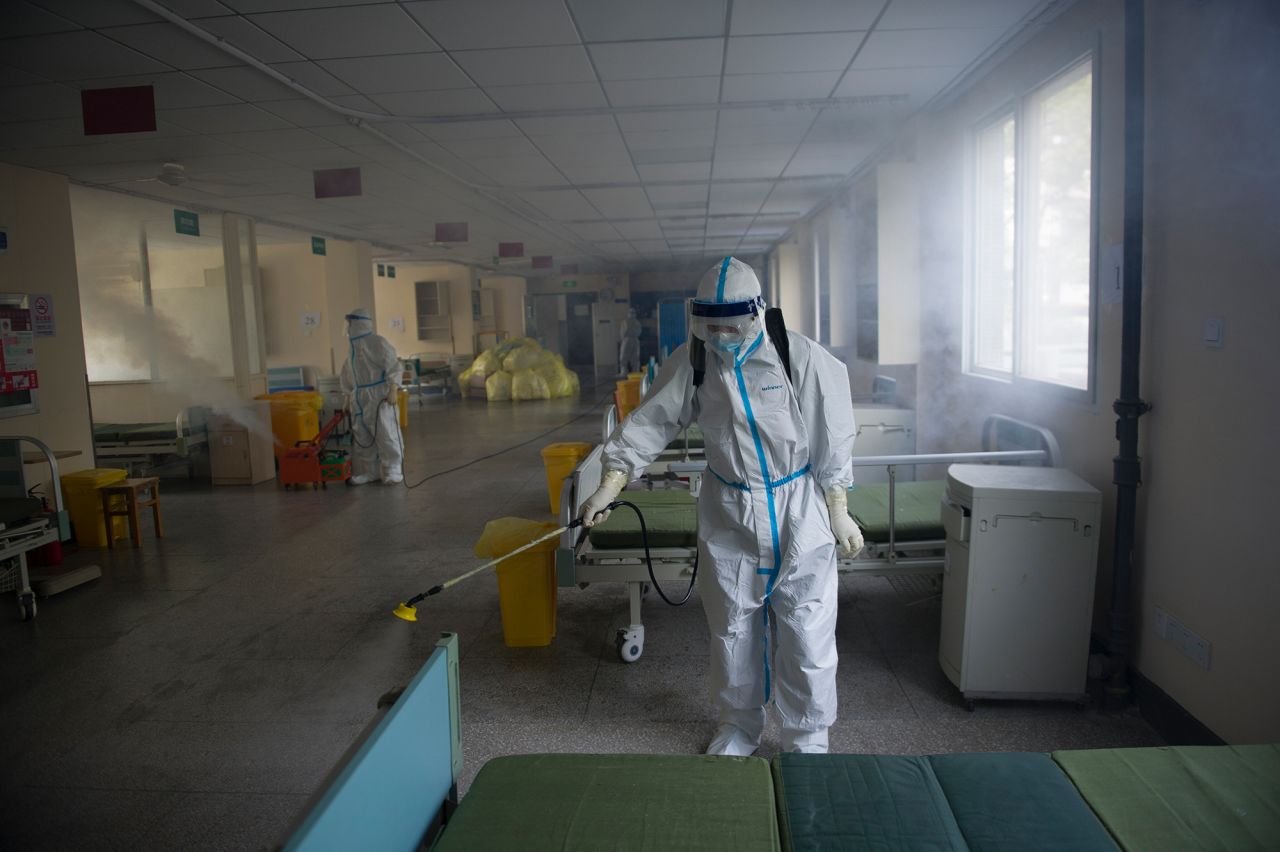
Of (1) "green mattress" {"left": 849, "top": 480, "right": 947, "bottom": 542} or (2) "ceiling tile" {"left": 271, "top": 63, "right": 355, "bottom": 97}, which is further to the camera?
(2) "ceiling tile" {"left": 271, "top": 63, "right": 355, "bottom": 97}

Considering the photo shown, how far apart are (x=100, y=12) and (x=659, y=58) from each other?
94.0 inches

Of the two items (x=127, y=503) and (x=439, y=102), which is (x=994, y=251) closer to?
(x=439, y=102)

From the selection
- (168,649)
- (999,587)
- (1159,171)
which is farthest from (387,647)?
(1159,171)

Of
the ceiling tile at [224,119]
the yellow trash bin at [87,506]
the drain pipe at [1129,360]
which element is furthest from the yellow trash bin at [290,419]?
the drain pipe at [1129,360]

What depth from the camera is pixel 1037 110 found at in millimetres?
3553

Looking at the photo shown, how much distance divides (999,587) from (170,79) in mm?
4434

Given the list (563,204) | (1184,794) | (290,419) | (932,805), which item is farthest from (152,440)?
(1184,794)

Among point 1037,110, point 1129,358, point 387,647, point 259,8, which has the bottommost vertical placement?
point 387,647

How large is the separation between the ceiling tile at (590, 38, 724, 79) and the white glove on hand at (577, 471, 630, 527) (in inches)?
89.8

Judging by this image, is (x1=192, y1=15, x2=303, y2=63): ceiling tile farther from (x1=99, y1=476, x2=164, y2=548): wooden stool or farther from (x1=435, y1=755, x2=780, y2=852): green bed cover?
(x1=435, y1=755, x2=780, y2=852): green bed cover

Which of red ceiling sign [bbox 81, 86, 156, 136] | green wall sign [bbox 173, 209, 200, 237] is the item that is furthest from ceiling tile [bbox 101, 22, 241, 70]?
green wall sign [bbox 173, 209, 200, 237]

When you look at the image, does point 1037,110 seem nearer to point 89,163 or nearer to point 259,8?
point 259,8

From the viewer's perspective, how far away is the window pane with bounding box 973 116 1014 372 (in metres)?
3.95

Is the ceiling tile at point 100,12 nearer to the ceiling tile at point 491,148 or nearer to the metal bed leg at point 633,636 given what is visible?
the ceiling tile at point 491,148
